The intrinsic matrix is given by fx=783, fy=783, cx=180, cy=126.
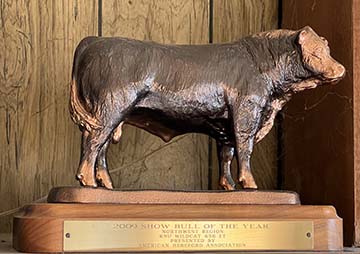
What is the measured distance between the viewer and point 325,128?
3.30ft

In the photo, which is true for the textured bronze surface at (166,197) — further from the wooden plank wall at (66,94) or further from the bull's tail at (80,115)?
the wooden plank wall at (66,94)

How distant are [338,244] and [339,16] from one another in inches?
12.1

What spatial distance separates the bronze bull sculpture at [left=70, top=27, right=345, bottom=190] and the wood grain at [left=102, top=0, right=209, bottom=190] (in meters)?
0.26

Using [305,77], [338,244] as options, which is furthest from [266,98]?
[338,244]

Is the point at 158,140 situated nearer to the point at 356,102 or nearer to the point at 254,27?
the point at 254,27

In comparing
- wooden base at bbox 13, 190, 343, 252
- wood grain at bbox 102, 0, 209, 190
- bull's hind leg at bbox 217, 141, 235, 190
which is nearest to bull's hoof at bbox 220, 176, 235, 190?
bull's hind leg at bbox 217, 141, 235, 190

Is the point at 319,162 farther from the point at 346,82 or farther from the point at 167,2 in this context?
the point at 167,2

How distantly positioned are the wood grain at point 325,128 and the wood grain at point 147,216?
0.40 feet

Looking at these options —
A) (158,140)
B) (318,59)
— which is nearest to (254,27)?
(158,140)

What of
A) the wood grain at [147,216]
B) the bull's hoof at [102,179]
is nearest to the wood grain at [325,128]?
the wood grain at [147,216]

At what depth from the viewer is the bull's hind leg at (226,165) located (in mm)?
917

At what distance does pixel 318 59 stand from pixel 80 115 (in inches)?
10.6

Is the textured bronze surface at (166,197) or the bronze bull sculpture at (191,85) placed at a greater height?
the bronze bull sculpture at (191,85)

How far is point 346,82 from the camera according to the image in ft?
3.10
